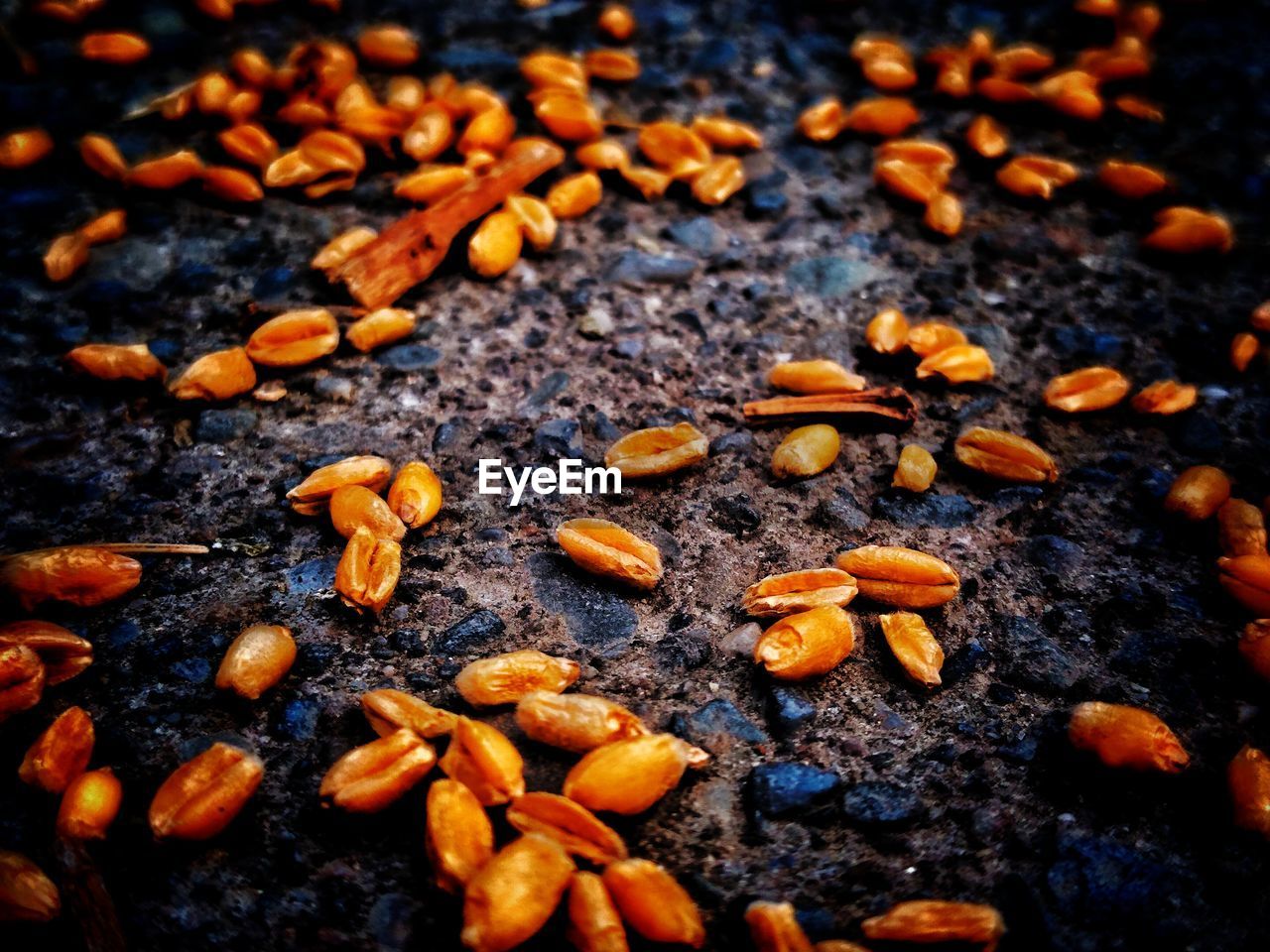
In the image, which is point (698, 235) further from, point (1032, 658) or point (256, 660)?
point (256, 660)

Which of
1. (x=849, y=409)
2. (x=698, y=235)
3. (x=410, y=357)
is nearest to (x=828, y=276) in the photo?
(x=698, y=235)

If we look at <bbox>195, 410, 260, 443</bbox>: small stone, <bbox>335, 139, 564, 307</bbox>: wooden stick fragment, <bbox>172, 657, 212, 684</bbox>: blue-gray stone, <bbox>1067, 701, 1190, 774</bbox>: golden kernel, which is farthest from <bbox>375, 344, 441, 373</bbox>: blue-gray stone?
<bbox>1067, 701, 1190, 774</bbox>: golden kernel

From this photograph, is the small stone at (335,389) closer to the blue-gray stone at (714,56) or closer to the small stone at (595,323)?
the small stone at (595,323)

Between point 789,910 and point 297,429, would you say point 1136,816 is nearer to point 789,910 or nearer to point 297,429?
point 789,910

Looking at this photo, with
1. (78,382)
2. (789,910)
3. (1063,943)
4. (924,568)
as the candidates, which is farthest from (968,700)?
(78,382)

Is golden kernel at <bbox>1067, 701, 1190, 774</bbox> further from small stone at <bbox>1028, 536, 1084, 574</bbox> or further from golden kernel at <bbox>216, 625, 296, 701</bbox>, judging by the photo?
golden kernel at <bbox>216, 625, 296, 701</bbox>

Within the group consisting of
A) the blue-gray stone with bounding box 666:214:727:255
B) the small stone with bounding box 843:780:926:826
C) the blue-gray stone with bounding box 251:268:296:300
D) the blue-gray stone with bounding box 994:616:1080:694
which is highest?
the blue-gray stone with bounding box 666:214:727:255
